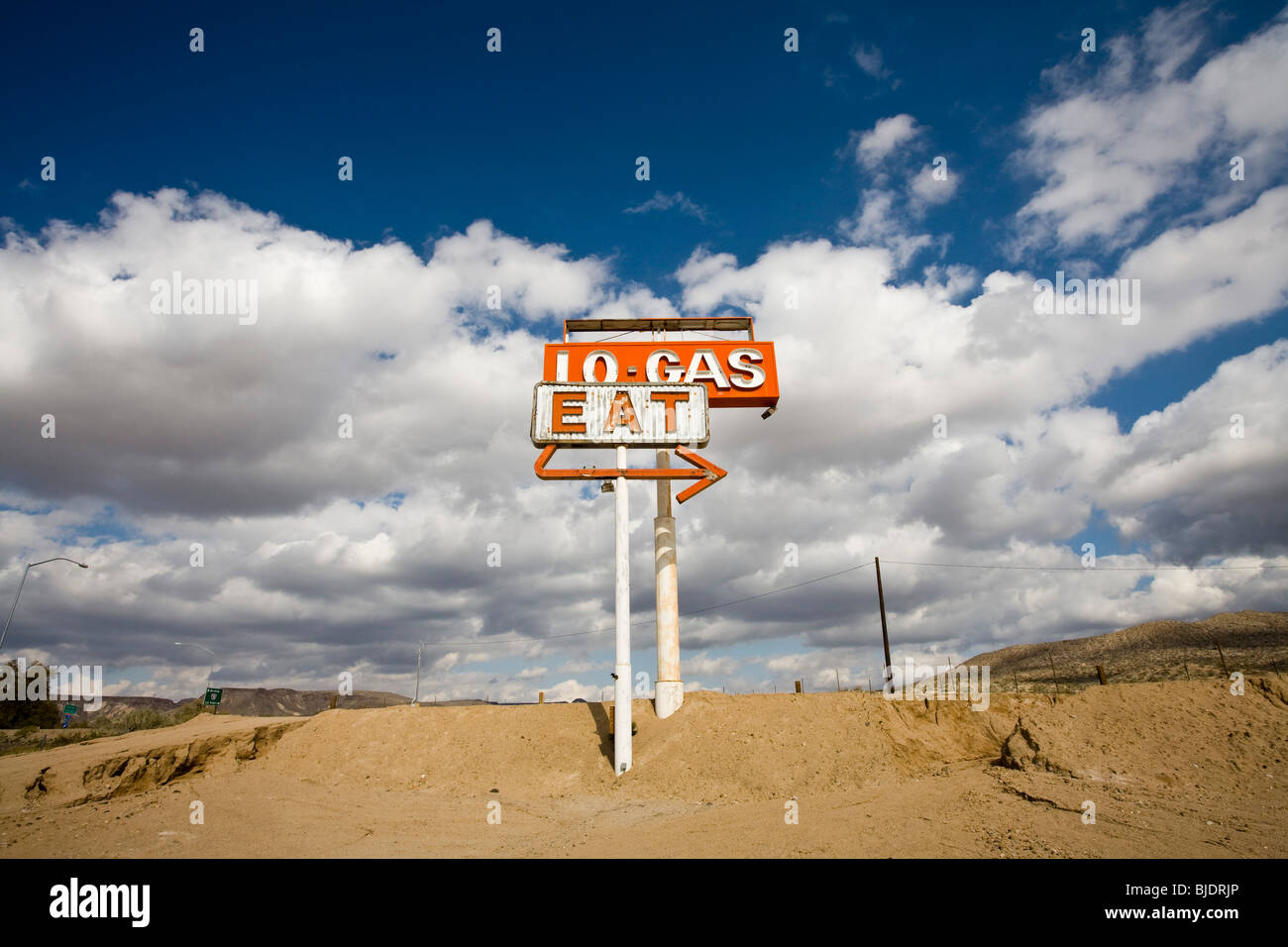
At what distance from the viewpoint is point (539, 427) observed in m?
18.8

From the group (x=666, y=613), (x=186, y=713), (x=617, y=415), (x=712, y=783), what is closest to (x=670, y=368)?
(x=617, y=415)

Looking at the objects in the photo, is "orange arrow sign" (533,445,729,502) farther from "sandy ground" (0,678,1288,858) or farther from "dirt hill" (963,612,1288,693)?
"dirt hill" (963,612,1288,693)

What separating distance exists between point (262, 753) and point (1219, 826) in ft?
72.8

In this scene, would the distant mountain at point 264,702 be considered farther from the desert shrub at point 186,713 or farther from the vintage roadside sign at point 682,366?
the vintage roadside sign at point 682,366

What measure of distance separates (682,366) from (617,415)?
340 centimetres

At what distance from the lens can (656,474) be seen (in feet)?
63.8

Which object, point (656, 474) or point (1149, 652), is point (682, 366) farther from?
point (1149, 652)

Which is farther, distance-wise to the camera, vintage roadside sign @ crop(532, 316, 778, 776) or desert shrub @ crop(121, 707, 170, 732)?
desert shrub @ crop(121, 707, 170, 732)

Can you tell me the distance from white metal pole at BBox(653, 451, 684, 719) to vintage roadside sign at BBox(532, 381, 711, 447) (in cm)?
178

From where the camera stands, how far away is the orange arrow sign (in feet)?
62.0

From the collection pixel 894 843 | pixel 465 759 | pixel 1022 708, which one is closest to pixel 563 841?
pixel 894 843

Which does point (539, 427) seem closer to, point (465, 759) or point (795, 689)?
point (465, 759)

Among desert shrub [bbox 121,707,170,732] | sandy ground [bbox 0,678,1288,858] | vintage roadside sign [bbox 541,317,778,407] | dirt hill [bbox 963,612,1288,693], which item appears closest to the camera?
sandy ground [bbox 0,678,1288,858]

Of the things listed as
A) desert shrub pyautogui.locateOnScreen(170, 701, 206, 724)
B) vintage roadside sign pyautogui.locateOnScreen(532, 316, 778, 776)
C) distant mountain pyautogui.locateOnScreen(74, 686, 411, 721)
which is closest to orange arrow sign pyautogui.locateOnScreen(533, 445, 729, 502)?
vintage roadside sign pyautogui.locateOnScreen(532, 316, 778, 776)
